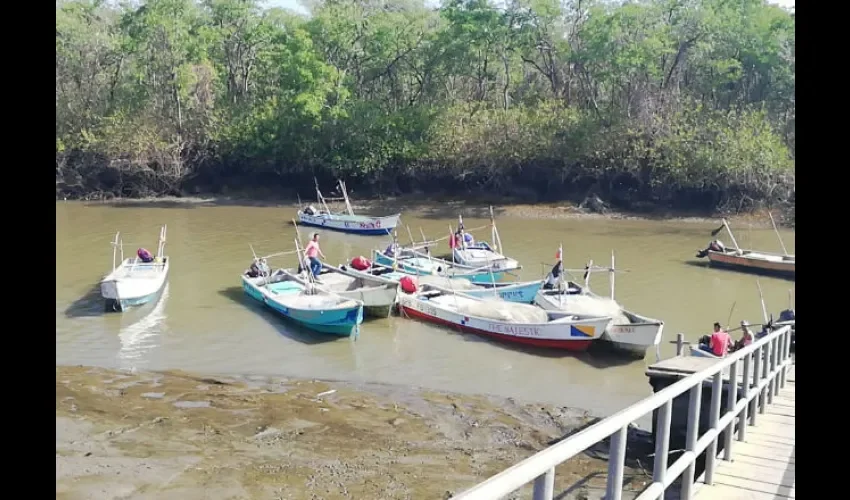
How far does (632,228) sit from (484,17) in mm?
17057

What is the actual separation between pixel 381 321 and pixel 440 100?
34315 mm

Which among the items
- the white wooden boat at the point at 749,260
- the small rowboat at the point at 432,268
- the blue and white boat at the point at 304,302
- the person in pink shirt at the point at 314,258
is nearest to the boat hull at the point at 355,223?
the small rowboat at the point at 432,268

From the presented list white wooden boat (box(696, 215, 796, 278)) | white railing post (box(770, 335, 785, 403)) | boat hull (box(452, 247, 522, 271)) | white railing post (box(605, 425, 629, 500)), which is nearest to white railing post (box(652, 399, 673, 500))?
white railing post (box(605, 425, 629, 500))

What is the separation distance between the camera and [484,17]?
4572 centimetres

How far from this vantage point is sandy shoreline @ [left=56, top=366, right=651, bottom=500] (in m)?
9.22

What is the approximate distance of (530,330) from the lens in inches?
643

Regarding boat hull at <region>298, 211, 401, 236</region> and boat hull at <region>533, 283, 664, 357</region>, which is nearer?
boat hull at <region>533, 283, 664, 357</region>

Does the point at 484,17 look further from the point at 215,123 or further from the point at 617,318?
the point at 617,318

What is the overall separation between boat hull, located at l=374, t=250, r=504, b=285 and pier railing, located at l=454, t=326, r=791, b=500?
1330 cm

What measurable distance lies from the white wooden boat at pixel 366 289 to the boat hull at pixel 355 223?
1325 centimetres

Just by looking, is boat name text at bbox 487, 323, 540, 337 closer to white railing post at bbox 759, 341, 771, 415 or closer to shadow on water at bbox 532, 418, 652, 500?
shadow on water at bbox 532, 418, 652, 500

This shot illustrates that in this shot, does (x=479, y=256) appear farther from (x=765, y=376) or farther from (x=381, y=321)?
(x=765, y=376)

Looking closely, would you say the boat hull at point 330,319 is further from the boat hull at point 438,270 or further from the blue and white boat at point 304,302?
the boat hull at point 438,270
